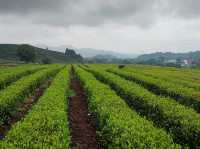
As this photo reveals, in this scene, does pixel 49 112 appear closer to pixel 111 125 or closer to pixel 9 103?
pixel 111 125

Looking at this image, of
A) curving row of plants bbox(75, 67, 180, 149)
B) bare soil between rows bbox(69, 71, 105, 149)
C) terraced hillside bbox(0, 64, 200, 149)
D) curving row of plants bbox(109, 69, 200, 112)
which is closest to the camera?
curving row of plants bbox(75, 67, 180, 149)

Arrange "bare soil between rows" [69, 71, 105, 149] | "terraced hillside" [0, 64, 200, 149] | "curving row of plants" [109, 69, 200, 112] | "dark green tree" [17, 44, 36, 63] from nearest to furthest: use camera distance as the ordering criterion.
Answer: "terraced hillside" [0, 64, 200, 149] → "bare soil between rows" [69, 71, 105, 149] → "curving row of plants" [109, 69, 200, 112] → "dark green tree" [17, 44, 36, 63]

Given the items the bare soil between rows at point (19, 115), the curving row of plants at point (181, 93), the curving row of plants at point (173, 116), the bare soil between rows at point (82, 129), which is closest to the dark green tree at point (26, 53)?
the bare soil between rows at point (19, 115)

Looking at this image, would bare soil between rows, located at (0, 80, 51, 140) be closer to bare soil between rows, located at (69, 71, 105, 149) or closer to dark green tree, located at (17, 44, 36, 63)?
bare soil between rows, located at (69, 71, 105, 149)

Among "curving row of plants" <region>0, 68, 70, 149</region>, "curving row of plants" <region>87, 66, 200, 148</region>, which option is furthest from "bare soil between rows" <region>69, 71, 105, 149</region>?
"curving row of plants" <region>87, 66, 200, 148</region>

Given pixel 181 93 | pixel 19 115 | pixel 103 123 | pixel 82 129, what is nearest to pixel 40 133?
pixel 103 123

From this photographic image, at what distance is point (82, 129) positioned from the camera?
14.0 meters

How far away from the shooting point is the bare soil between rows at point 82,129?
39.2ft

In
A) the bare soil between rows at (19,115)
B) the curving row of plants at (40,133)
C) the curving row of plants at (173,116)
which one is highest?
→ the curving row of plants at (40,133)

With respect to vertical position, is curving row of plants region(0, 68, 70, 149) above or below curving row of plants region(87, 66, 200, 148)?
above

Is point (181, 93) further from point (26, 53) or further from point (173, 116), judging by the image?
point (26, 53)

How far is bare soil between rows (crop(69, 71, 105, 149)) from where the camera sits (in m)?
11.9

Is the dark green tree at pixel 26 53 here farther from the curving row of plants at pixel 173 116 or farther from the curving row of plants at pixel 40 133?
the curving row of plants at pixel 40 133

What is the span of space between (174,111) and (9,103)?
28.4ft
